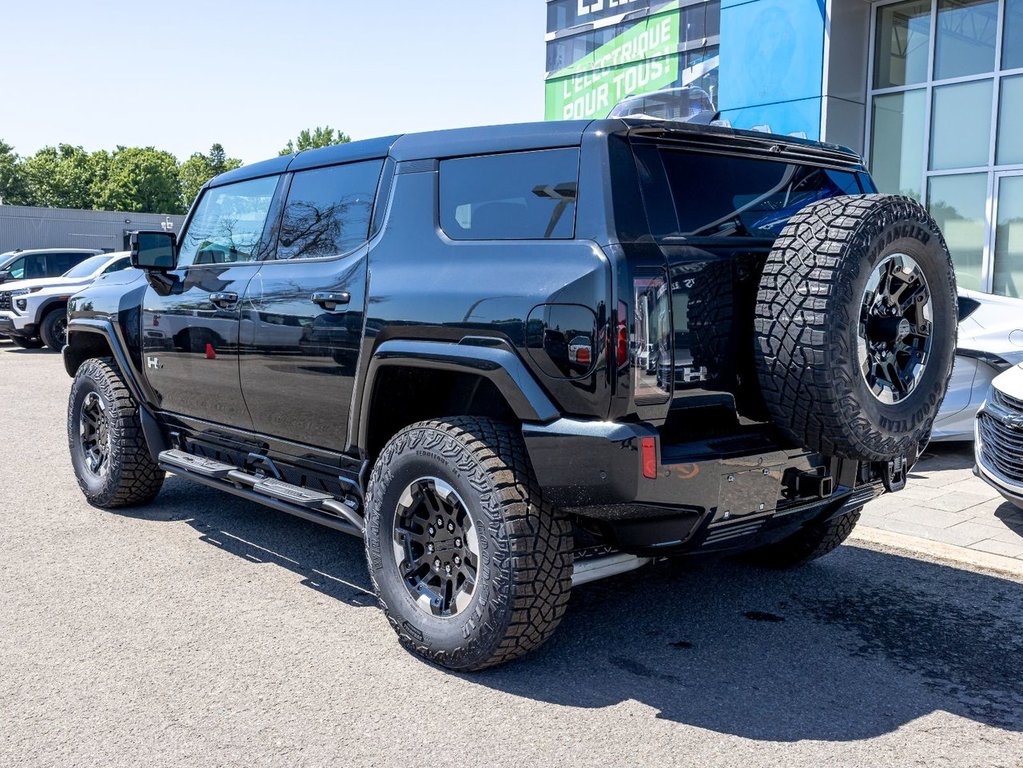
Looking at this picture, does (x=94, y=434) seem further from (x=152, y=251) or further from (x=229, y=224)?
(x=229, y=224)

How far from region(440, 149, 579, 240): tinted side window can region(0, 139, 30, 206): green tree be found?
379 ft

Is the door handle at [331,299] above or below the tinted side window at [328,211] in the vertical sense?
below

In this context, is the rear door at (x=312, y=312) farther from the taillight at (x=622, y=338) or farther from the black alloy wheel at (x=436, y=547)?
the taillight at (x=622, y=338)

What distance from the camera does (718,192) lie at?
3.61m

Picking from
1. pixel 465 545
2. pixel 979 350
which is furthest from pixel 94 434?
pixel 979 350

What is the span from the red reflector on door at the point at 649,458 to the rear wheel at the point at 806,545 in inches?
64.6

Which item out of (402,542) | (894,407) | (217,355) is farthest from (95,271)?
(894,407)

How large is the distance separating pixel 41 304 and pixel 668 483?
16280mm

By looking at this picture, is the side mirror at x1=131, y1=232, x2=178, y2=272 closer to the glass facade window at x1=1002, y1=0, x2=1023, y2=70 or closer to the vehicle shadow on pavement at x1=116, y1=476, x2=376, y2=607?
the vehicle shadow on pavement at x1=116, y1=476, x2=376, y2=607

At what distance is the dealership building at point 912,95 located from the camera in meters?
12.2

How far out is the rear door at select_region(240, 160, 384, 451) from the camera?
4074 millimetres

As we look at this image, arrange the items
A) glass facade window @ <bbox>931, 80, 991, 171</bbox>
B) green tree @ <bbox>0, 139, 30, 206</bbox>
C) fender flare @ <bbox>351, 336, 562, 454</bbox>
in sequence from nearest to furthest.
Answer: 1. fender flare @ <bbox>351, 336, 562, 454</bbox>
2. glass facade window @ <bbox>931, 80, 991, 171</bbox>
3. green tree @ <bbox>0, 139, 30, 206</bbox>

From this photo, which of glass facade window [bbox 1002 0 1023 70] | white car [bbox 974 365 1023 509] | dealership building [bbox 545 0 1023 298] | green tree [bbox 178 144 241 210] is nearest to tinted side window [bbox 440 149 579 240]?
white car [bbox 974 365 1023 509]

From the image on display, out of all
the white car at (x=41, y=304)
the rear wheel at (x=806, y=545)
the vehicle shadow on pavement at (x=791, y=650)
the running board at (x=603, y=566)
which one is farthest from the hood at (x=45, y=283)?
the running board at (x=603, y=566)
